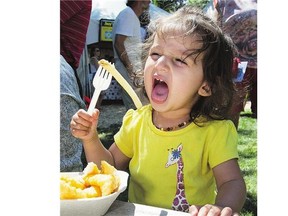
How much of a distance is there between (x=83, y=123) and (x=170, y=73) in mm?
166

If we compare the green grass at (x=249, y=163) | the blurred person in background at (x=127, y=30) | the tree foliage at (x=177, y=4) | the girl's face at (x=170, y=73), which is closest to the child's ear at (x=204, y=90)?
the girl's face at (x=170, y=73)

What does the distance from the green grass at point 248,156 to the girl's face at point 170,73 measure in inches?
28.0

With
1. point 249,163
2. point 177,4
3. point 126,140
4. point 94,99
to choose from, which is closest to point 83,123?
point 94,99

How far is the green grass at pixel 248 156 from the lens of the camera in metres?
1.62

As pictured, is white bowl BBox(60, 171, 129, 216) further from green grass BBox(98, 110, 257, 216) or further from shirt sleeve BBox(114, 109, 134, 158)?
green grass BBox(98, 110, 257, 216)

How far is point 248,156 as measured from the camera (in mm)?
1928

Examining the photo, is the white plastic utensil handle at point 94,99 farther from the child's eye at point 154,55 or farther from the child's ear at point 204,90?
the child's ear at point 204,90

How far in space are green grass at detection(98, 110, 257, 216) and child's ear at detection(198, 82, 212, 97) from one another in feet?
2.09

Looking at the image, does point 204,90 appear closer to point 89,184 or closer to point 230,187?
point 230,187

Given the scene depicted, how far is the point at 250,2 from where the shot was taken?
1.02 metres

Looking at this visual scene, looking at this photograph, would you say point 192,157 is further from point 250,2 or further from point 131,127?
point 250,2

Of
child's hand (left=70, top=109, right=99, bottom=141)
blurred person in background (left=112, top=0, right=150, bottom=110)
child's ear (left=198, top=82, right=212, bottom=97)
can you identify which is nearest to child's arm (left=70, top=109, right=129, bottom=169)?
child's hand (left=70, top=109, right=99, bottom=141)
